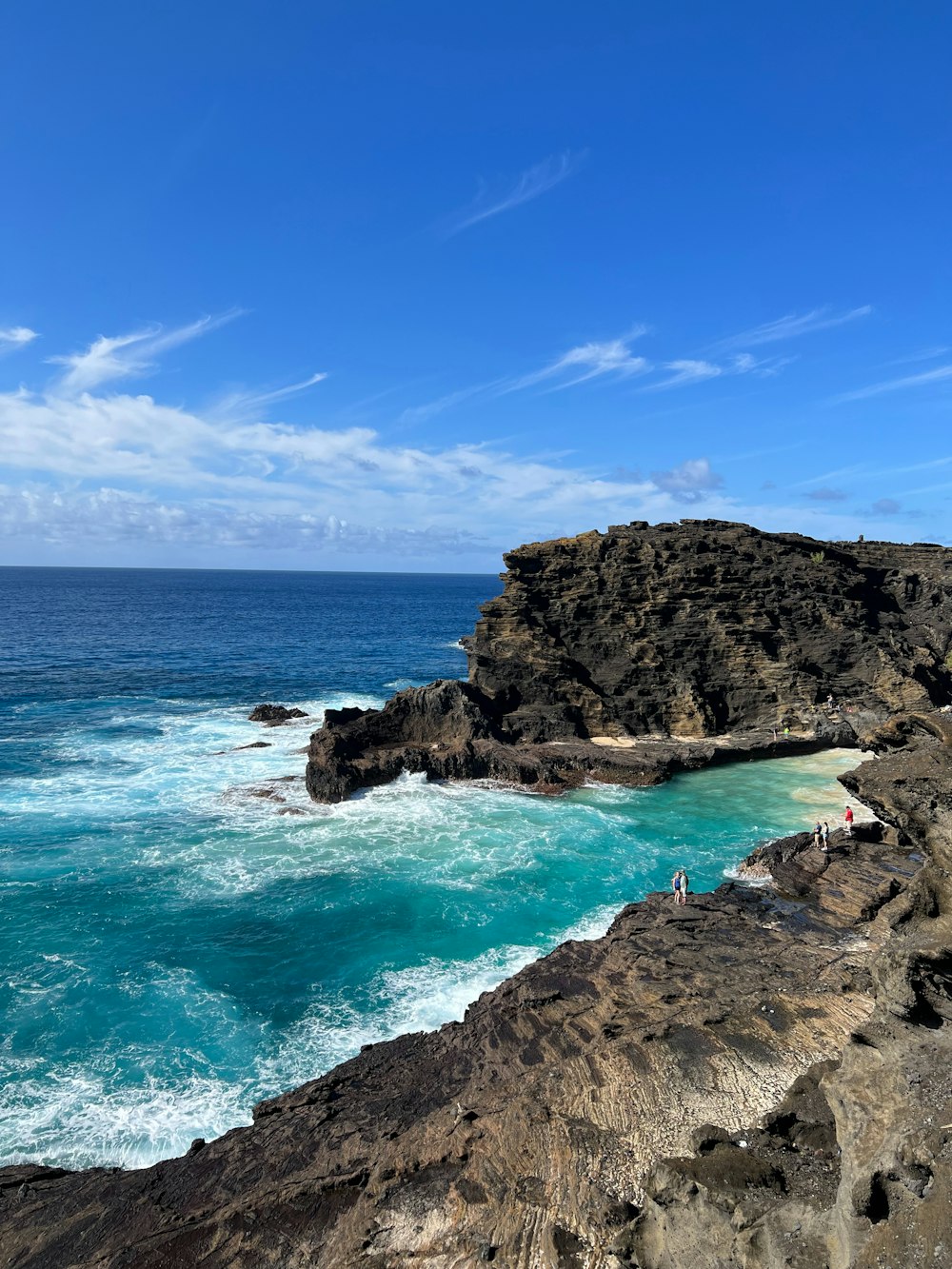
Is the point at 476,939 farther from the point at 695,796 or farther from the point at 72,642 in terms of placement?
the point at 72,642

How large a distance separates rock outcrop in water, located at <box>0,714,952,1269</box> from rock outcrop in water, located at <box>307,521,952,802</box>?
24.7 m

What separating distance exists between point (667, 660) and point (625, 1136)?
3765 cm

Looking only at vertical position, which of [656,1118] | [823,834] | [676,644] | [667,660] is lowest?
[823,834]

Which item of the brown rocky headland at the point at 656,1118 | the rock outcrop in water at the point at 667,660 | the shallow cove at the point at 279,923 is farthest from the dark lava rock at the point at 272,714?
the brown rocky headland at the point at 656,1118

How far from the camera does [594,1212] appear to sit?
420 inches

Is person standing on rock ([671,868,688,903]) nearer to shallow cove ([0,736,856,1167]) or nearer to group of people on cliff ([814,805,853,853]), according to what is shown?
shallow cove ([0,736,856,1167])

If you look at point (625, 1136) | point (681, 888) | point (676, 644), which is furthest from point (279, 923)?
point (676, 644)

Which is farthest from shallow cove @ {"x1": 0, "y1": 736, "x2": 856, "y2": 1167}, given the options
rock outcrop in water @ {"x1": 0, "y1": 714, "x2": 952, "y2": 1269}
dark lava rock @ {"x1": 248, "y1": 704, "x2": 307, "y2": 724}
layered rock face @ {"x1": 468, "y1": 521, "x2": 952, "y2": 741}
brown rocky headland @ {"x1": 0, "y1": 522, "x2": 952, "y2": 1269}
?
dark lava rock @ {"x1": 248, "y1": 704, "x2": 307, "y2": 724}

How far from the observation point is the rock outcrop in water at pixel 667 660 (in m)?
43.7

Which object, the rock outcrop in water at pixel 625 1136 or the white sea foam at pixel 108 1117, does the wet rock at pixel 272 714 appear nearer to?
the white sea foam at pixel 108 1117

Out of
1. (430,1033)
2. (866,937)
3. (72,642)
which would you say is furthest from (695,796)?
(72,642)

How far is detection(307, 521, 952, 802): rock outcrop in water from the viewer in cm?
4366

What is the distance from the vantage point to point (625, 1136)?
12.3 metres

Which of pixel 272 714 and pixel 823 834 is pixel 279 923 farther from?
pixel 272 714
